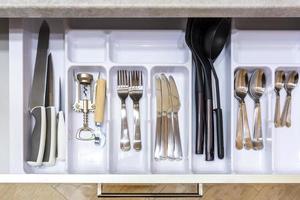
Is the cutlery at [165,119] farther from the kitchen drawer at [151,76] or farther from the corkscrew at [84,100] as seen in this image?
the corkscrew at [84,100]

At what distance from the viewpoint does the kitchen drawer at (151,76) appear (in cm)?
90

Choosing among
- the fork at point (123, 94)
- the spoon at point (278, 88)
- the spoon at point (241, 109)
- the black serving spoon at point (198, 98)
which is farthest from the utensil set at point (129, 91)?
the spoon at point (278, 88)

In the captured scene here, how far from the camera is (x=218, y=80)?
936mm

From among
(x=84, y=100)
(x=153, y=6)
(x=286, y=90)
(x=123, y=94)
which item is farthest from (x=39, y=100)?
(x=286, y=90)

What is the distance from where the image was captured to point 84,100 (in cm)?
92

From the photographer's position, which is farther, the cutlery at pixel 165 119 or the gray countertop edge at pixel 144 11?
the cutlery at pixel 165 119

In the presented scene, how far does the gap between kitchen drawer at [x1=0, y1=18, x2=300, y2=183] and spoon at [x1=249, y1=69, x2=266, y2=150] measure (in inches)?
0.6

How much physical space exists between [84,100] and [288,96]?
1.79 feet

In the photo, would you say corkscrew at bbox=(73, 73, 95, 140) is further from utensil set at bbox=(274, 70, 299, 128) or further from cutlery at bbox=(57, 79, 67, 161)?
utensil set at bbox=(274, 70, 299, 128)

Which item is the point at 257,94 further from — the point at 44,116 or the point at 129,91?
the point at 44,116

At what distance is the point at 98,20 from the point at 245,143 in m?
0.51

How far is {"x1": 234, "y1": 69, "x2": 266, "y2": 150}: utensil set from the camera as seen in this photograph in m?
0.92

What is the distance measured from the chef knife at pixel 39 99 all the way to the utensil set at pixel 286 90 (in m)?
0.61

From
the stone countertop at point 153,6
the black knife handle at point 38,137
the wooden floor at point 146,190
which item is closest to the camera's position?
the stone countertop at point 153,6
